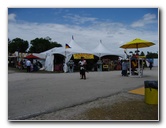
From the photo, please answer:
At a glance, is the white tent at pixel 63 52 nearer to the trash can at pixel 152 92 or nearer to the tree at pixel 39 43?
the tree at pixel 39 43

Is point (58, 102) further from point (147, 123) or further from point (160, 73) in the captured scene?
point (160, 73)

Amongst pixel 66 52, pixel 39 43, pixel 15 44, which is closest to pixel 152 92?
pixel 15 44

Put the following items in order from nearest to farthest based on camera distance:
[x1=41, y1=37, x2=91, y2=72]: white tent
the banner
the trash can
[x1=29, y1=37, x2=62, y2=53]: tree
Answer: the trash can, [x1=29, y1=37, x2=62, y2=53]: tree, [x1=41, y1=37, x2=91, y2=72]: white tent, the banner

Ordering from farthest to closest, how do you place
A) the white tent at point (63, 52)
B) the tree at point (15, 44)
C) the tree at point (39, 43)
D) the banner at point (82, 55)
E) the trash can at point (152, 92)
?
the banner at point (82, 55) → the white tent at point (63, 52) → the tree at point (39, 43) → the trash can at point (152, 92) → the tree at point (15, 44)

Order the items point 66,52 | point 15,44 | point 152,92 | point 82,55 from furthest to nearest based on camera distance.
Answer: point 82,55, point 66,52, point 15,44, point 152,92

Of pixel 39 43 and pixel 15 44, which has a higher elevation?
pixel 39 43

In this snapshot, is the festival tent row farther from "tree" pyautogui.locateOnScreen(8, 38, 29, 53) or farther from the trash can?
the trash can

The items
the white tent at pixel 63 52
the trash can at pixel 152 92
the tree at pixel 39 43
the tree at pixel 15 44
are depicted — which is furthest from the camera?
the white tent at pixel 63 52

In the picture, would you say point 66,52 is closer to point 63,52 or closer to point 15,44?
point 63,52

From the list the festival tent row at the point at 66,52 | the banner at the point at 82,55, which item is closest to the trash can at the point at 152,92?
the festival tent row at the point at 66,52

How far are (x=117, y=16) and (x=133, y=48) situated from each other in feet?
19.7

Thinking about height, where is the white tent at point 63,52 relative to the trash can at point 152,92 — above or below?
above

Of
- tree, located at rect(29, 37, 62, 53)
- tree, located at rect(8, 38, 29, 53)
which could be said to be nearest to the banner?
tree, located at rect(29, 37, 62, 53)

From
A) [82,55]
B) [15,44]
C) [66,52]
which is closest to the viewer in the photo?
[15,44]
